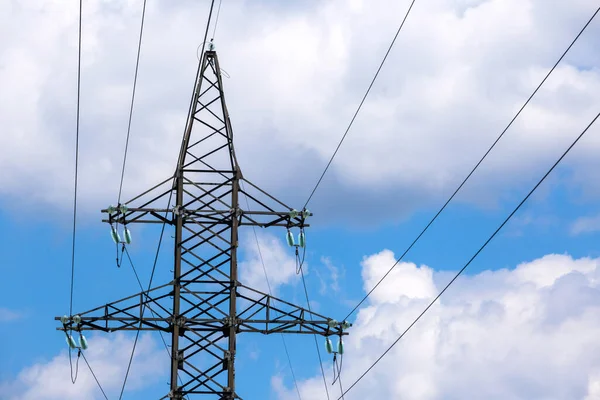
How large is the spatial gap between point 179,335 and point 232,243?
11.4 feet

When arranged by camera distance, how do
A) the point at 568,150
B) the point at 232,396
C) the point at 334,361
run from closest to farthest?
the point at 568,150 → the point at 232,396 → the point at 334,361

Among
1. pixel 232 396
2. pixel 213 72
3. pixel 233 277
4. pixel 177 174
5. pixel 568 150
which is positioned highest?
pixel 213 72

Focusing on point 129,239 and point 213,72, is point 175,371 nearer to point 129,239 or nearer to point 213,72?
point 129,239

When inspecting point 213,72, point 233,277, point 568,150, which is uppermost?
point 213,72

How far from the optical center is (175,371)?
4394 cm

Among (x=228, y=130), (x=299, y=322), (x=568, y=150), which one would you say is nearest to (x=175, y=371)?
(x=299, y=322)

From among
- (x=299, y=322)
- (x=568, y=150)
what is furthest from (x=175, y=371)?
(x=568, y=150)

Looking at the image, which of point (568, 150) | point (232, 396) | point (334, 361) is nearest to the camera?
point (568, 150)

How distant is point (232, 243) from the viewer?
44.9 metres

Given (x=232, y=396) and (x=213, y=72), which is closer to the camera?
(x=232, y=396)

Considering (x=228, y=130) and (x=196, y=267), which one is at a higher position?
(x=228, y=130)

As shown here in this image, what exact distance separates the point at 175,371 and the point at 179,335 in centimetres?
116

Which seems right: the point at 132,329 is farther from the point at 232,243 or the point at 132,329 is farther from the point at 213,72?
the point at 213,72

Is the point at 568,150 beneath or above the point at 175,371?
beneath
